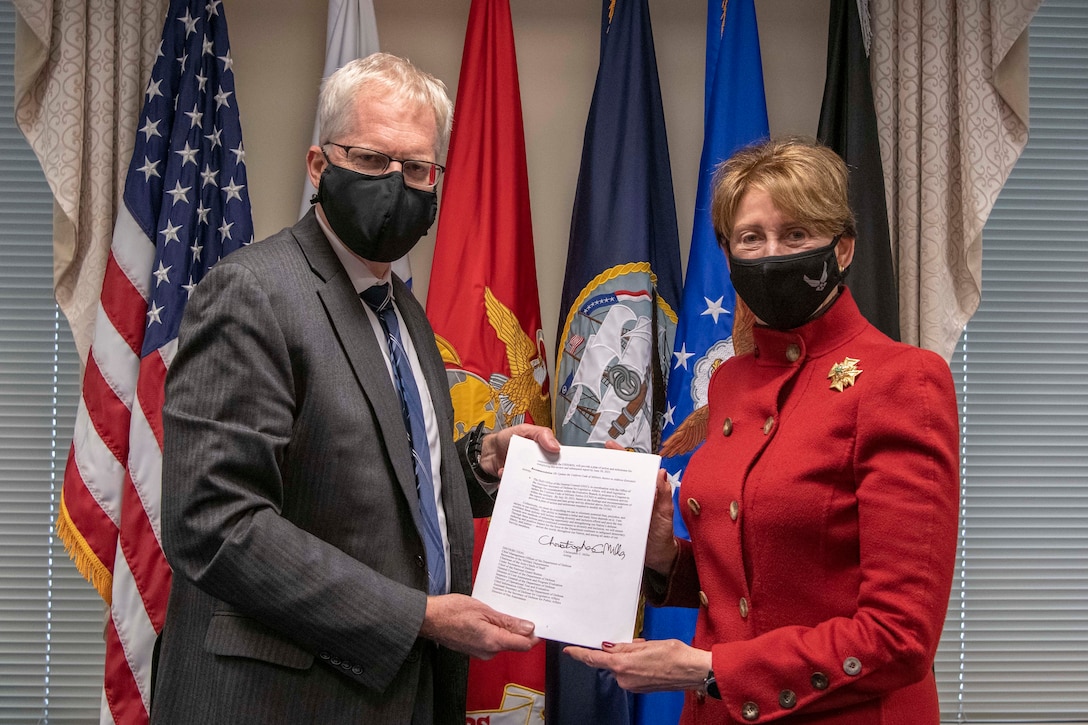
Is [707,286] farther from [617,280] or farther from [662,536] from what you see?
[662,536]

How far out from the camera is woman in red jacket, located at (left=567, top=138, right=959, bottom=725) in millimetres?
1347

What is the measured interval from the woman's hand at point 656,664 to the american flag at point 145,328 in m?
1.61

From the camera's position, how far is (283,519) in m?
1.49

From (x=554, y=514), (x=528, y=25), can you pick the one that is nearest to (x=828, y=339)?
(x=554, y=514)

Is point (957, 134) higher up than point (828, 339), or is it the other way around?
point (957, 134)

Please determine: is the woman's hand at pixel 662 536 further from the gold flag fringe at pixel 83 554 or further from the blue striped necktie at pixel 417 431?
the gold flag fringe at pixel 83 554

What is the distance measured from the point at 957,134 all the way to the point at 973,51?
252 mm

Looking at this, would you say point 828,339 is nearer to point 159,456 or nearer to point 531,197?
point 531,197

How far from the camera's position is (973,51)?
2.77m

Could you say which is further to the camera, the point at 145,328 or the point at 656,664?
the point at 145,328

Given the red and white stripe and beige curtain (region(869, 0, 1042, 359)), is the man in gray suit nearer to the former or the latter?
the red and white stripe

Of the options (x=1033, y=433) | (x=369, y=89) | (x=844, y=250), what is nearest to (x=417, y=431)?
(x=369, y=89)
